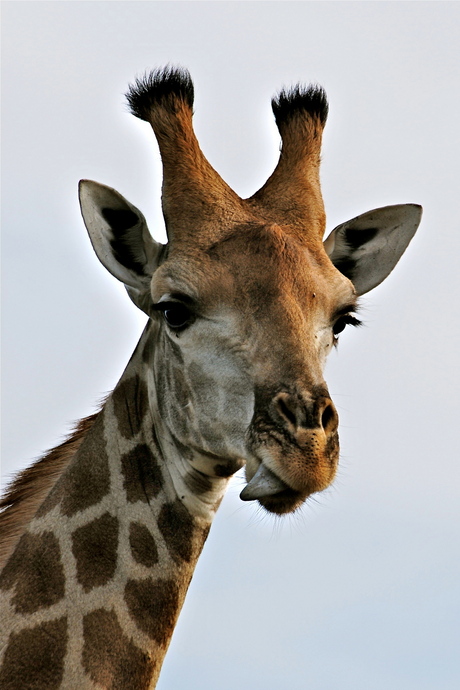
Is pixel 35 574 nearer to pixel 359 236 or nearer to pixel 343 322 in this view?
pixel 343 322

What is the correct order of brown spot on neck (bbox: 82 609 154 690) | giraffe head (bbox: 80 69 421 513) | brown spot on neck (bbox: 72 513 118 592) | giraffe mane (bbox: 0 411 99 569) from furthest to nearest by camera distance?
giraffe mane (bbox: 0 411 99 569) < brown spot on neck (bbox: 72 513 118 592) < brown spot on neck (bbox: 82 609 154 690) < giraffe head (bbox: 80 69 421 513)

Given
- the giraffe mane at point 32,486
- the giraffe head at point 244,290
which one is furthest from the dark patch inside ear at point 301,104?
the giraffe mane at point 32,486

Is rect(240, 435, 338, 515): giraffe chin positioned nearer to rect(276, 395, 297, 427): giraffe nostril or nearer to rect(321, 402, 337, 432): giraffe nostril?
rect(321, 402, 337, 432): giraffe nostril

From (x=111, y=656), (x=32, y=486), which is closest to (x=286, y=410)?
(x=111, y=656)

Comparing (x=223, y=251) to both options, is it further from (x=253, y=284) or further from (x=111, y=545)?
(x=111, y=545)

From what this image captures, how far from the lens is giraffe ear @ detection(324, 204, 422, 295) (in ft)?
34.6

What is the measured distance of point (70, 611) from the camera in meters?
8.50

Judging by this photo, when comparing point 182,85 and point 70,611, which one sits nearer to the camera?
point 70,611

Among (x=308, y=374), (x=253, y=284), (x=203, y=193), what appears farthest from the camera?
(x=203, y=193)

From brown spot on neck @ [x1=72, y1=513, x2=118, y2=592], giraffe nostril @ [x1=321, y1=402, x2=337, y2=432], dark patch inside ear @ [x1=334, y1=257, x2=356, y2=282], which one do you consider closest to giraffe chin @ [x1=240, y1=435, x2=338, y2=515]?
giraffe nostril @ [x1=321, y1=402, x2=337, y2=432]

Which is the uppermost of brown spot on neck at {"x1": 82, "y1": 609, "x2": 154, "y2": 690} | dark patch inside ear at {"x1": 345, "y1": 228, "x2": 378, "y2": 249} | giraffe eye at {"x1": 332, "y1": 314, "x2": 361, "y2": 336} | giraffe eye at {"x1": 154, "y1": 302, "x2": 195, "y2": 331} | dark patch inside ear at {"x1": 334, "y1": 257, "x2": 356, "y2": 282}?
dark patch inside ear at {"x1": 345, "y1": 228, "x2": 378, "y2": 249}

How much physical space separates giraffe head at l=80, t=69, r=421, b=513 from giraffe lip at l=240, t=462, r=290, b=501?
→ 1 centimetres

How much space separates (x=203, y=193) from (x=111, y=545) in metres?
3.08

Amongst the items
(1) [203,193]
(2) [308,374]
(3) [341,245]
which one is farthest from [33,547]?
(3) [341,245]
